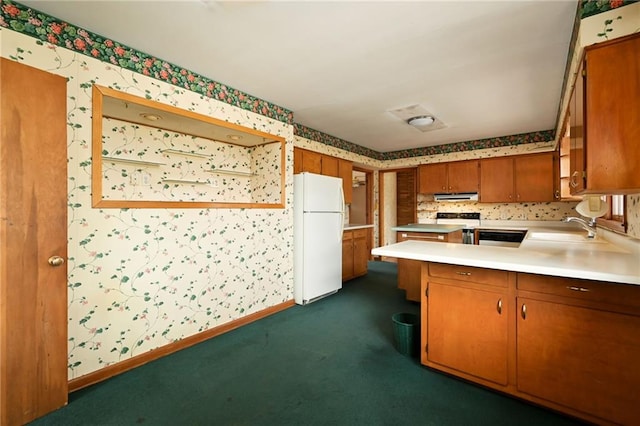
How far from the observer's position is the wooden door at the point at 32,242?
1.55m

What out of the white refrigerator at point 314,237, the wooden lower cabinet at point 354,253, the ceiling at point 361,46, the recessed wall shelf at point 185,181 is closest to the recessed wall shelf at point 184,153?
the recessed wall shelf at point 185,181

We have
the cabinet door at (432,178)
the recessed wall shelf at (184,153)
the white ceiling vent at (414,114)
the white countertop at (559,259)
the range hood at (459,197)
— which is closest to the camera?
the white countertop at (559,259)

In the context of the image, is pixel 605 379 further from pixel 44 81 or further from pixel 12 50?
pixel 12 50

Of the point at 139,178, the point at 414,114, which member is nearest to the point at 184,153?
the point at 139,178

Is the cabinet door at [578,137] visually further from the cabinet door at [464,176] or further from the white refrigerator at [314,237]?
the cabinet door at [464,176]

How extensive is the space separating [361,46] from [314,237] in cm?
229

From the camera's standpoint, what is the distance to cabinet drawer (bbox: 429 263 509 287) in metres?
1.78

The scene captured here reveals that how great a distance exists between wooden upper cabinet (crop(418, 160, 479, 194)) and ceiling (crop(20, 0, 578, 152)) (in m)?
1.74

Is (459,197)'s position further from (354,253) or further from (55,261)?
(55,261)

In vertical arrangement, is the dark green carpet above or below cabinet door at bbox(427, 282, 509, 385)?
below

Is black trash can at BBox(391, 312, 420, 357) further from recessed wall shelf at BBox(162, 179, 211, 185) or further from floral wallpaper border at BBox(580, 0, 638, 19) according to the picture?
recessed wall shelf at BBox(162, 179, 211, 185)

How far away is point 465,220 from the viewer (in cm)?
541

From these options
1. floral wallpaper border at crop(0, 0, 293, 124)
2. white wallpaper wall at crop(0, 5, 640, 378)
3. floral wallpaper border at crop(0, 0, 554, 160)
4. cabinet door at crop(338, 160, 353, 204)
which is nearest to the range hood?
cabinet door at crop(338, 160, 353, 204)

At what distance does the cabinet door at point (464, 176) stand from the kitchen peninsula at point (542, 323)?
321 cm
